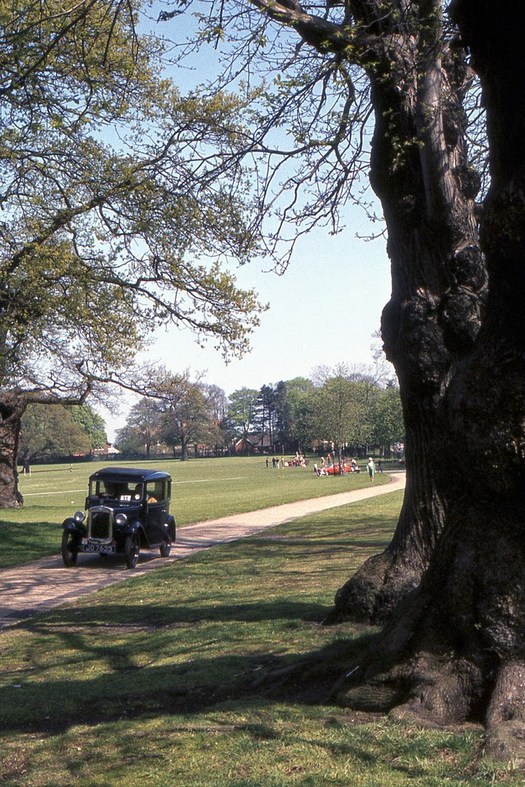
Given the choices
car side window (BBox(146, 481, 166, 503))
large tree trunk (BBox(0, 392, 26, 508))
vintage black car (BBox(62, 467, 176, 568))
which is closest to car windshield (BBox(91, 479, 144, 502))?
vintage black car (BBox(62, 467, 176, 568))

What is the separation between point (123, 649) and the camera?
9.26 meters

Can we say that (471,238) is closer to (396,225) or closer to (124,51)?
(396,225)

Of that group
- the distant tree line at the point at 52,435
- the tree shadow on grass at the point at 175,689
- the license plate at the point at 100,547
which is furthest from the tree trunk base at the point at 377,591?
the distant tree line at the point at 52,435

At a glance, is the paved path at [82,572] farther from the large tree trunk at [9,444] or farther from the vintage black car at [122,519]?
the large tree trunk at [9,444]

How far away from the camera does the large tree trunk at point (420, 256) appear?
26.4ft

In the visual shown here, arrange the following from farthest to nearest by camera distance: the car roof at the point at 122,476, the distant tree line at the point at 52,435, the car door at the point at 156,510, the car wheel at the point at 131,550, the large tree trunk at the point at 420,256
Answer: the distant tree line at the point at 52,435
the car roof at the point at 122,476
the car door at the point at 156,510
the car wheel at the point at 131,550
the large tree trunk at the point at 420,256

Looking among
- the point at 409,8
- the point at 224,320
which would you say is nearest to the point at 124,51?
the point at 224,320

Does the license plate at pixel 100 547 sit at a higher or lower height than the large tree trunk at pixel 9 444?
lower

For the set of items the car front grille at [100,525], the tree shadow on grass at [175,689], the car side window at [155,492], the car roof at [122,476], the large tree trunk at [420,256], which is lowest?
the tree shadow on grass at [175,689]

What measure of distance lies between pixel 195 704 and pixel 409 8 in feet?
20.6

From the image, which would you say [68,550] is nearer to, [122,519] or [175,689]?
[122,519]

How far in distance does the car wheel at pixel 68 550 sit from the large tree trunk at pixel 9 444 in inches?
629

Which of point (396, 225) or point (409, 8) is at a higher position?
point (409, 8)

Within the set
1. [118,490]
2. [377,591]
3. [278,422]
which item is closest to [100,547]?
[118,490]
